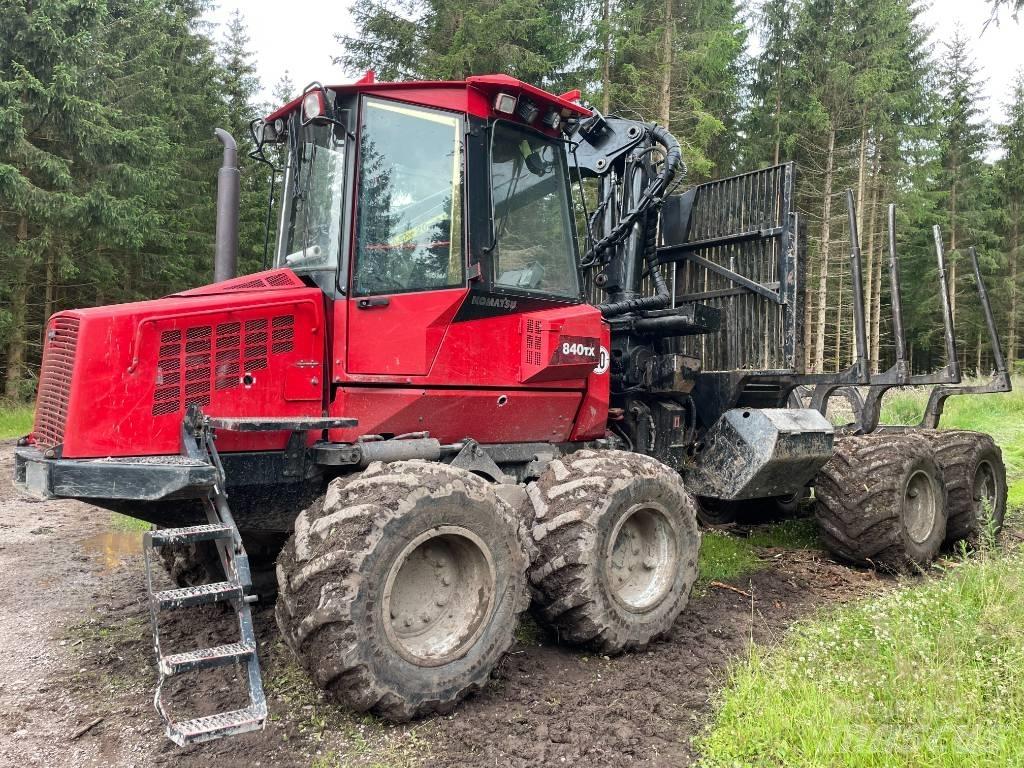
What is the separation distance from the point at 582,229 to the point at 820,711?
374 cm

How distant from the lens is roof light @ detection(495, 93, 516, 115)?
4.57 m

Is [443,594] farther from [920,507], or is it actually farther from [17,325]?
[17,325]

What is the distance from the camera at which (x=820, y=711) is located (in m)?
3.17

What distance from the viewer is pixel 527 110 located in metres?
4.79

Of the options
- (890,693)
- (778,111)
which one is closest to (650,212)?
(890,693)

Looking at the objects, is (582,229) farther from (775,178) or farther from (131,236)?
→ (131,236)

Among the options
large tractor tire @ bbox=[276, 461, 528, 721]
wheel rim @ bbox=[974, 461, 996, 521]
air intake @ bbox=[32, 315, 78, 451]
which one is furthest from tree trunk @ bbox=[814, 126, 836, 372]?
air intake @ bbox=[32, 315, 78, 451]

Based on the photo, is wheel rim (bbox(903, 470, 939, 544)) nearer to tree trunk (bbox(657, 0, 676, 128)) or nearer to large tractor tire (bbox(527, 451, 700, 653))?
large tractor tire (bbox(527, 451, 700, 653))

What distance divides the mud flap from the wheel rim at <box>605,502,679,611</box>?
4.02 feet

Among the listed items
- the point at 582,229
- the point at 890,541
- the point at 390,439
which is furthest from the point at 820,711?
the point at 582,229

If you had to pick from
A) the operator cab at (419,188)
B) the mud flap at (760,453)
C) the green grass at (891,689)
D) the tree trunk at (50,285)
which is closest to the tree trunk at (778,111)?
the mud flap at (760,453)

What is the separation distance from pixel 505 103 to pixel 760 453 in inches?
121

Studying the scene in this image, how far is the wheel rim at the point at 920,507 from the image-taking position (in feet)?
21.0

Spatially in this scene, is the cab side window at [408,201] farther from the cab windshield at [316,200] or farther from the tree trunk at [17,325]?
the tree trunk at [17,325]
